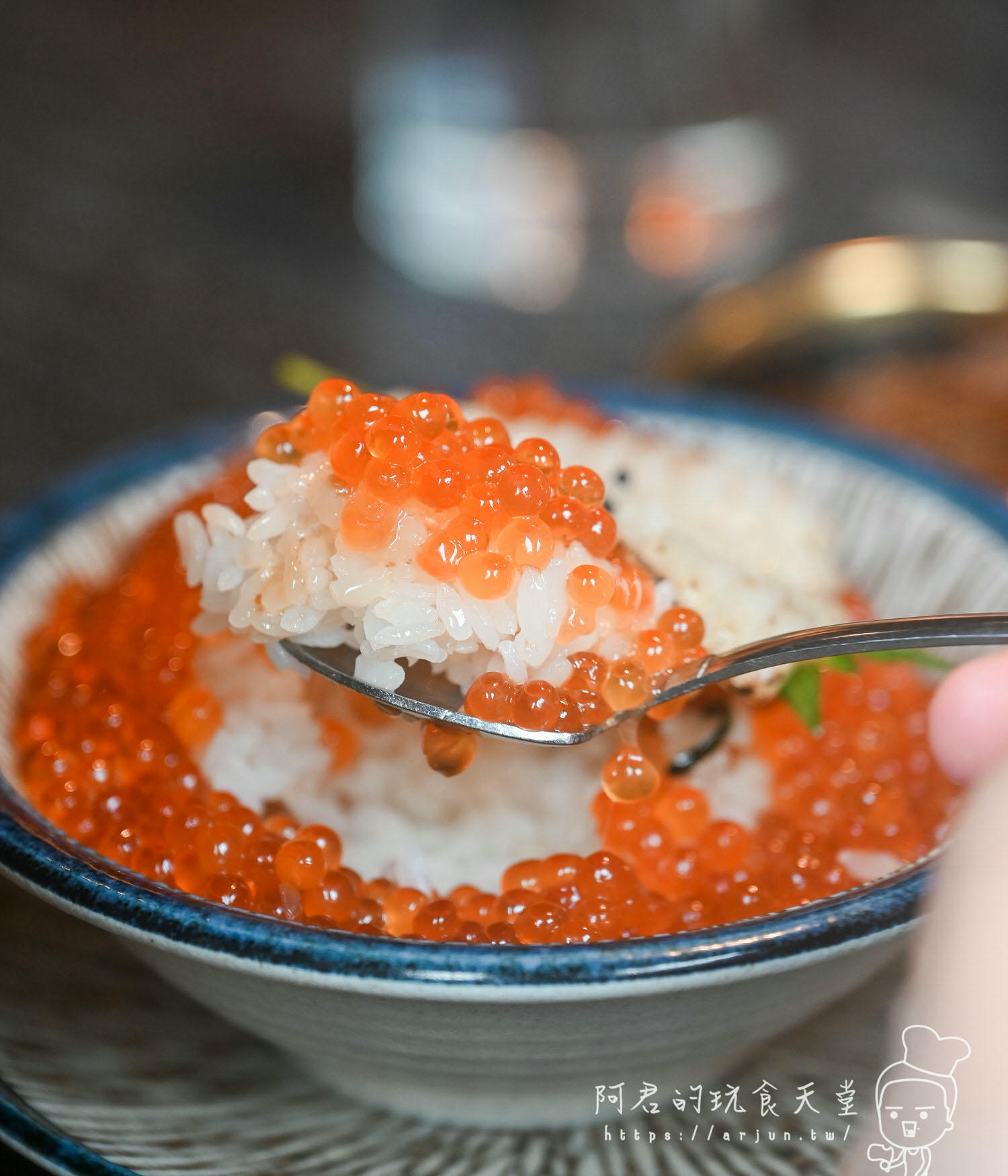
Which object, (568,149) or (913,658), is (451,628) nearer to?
(913,658)

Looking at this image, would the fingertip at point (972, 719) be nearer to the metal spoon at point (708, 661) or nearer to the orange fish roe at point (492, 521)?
the metal spoon at point (708, 661)

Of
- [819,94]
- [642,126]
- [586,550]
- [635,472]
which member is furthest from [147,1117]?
[819,94]

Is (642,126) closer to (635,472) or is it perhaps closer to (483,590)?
(635,472)

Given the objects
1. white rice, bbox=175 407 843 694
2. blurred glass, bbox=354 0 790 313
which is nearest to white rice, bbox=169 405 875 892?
white rice, bbox=175 407 843 694

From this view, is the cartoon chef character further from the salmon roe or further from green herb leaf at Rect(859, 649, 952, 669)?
green herb leaf at Rect(859, 649, 952, 669)

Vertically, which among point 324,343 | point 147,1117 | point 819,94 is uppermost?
point 819,94

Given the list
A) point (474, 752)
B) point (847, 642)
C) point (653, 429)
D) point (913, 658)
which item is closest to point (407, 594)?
point (474, 752)


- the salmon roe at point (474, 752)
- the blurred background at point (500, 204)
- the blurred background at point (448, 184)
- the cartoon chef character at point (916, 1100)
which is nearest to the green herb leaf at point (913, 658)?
the salmon roe at point (474, 752)
